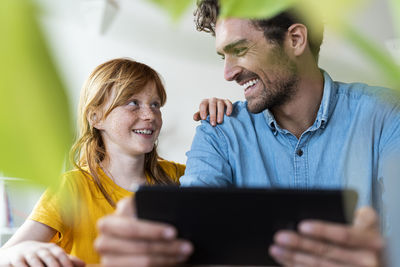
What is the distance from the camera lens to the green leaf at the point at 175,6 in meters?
0.10

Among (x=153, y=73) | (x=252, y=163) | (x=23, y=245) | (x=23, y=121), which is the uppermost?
(x=153, y=73)

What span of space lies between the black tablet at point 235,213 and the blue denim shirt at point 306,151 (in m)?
0.70

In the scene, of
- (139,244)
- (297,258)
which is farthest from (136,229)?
(297,258)

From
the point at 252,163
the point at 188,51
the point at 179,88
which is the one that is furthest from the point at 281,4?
the point at 179,88

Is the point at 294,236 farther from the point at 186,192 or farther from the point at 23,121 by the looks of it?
the point at 23,121

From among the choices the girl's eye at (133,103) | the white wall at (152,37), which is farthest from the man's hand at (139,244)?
the girl's eye at (133,103)

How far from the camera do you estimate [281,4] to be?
0.35 feet

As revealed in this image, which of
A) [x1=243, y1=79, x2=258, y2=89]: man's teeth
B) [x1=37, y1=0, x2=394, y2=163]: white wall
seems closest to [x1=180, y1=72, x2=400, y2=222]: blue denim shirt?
[x1=243, y1=79, x2=258, y2=89]: man's teeth

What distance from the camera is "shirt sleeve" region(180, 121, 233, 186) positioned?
114 centimetres

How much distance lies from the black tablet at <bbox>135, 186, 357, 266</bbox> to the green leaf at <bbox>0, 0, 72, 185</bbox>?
31 cm

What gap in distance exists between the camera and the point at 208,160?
1201 mm

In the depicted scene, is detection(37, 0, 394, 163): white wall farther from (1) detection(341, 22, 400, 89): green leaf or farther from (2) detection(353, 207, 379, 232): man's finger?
(2) detection(353, 207, 379, 232): man's finger

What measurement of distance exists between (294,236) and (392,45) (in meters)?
0.25

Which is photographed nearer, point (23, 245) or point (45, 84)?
point (45, 84)
